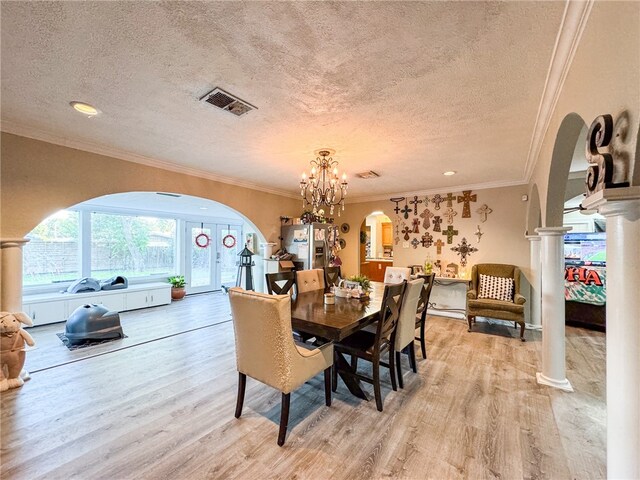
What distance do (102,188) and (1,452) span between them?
2.41 m

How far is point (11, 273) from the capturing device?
2607 millimetres

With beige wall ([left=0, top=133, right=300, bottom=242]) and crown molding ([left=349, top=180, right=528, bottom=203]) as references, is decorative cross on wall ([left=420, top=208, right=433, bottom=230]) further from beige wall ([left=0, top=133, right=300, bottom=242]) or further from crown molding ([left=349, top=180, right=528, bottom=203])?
beige wall ([left=0, top=133, right=300, bottom=242])

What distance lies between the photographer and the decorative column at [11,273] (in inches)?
101

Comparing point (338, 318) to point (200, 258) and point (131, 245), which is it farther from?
point (200, 258)

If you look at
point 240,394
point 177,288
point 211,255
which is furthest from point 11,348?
point 211,255

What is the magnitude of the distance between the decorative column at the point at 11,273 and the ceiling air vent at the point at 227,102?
2379mm

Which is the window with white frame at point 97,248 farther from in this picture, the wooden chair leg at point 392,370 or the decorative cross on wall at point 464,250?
the decorative cross on wall at point 464,250

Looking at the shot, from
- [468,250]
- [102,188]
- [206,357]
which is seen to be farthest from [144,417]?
[468,250]

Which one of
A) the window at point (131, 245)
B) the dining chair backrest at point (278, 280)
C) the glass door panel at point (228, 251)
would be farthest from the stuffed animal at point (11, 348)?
the glass door panel at point (228, 251)

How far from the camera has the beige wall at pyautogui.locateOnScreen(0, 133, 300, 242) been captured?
8.32 ft

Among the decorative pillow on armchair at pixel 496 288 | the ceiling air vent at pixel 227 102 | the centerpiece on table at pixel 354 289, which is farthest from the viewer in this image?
the decorative pillow on armchair at pixel 496 288

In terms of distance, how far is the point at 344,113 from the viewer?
2189 millimetres

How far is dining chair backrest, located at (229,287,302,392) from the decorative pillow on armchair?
3.85 m

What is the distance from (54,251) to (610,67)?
25.1 ft
